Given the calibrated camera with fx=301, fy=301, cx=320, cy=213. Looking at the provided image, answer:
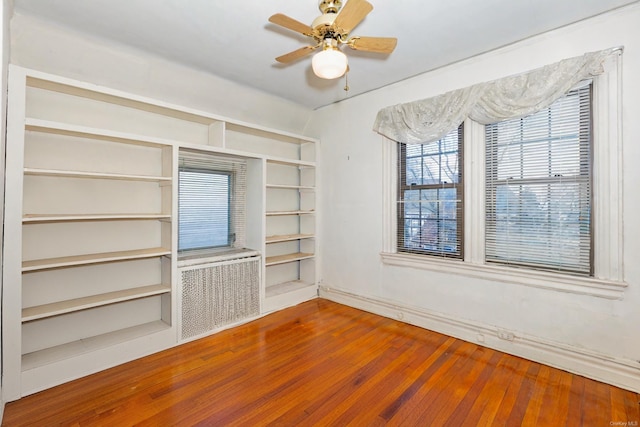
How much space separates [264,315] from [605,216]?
11.1 ft

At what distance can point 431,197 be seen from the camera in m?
3.31

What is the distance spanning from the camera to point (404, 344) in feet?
9.54

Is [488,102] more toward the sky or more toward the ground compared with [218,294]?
more toward the sky

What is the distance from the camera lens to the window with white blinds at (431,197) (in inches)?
123

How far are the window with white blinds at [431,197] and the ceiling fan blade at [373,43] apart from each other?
4.80 ft

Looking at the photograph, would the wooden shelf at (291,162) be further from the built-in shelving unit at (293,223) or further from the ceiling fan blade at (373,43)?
the ceiling fan blade at (373,43)

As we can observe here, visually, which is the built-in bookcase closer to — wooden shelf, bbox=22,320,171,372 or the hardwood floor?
wooden shelf, bbox=22,320,171,372

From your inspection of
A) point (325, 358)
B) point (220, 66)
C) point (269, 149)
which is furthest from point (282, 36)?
point (325, 358)

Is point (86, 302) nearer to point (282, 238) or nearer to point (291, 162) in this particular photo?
point (282, 238)

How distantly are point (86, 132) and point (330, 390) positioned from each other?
110 inches

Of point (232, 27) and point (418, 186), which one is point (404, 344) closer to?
point (418, 186)

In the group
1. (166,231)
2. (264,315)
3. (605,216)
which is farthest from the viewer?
(264,315)

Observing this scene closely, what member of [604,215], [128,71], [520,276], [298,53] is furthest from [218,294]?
[604,215]

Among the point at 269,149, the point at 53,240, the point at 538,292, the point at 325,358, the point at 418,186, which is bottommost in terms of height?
the point at 325,358
